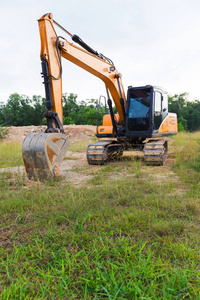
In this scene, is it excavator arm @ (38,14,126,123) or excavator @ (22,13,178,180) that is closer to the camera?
excavator @ (22,13,178,180)

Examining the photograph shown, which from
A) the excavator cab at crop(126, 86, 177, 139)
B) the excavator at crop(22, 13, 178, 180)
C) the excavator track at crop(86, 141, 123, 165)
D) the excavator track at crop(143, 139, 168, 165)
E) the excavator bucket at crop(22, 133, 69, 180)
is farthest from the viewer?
the excavator track at crop(86, 141, 123, 165)

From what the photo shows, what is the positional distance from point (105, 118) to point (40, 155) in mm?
4619

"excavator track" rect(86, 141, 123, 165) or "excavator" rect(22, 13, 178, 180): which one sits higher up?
"excavator" rect(22, 13, 178, 180)

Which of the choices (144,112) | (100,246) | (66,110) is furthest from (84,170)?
(66,110)

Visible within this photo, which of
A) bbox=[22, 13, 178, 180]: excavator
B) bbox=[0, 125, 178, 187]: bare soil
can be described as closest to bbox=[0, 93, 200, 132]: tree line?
bbox=[0, 125, 178, 187]: bare soil

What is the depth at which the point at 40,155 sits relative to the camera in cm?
454

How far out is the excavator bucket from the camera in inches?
179

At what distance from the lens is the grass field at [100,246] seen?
1.64 m

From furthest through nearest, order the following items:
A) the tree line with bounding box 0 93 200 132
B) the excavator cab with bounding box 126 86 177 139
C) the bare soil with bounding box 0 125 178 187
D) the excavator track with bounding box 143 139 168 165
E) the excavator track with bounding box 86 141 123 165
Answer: the tree line with bounding box 0 93 200 132 < the excavator track with bounding box 86 141 123 165 < the excavator cab with bounding box 126 86 177 139 < the excavator track with bounding box 143 139 168 165 < the bare soil with bounding box 0 125 178 187

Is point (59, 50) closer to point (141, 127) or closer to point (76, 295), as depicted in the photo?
point (141, 127)

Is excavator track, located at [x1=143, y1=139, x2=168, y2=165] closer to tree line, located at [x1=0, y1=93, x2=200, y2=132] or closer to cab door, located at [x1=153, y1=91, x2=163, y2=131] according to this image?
cab door, located at [x1=153, y1=91, x2=163, y2=131]

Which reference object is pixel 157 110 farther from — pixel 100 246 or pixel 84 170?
pixel 100 246

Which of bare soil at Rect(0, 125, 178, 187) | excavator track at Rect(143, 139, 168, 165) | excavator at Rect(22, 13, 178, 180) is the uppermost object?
excavator at Rect(22, 13, 178, 180)

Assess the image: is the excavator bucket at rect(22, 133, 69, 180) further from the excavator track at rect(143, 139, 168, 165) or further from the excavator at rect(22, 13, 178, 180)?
the excavator track at rect(143, 139, 168, 165)
